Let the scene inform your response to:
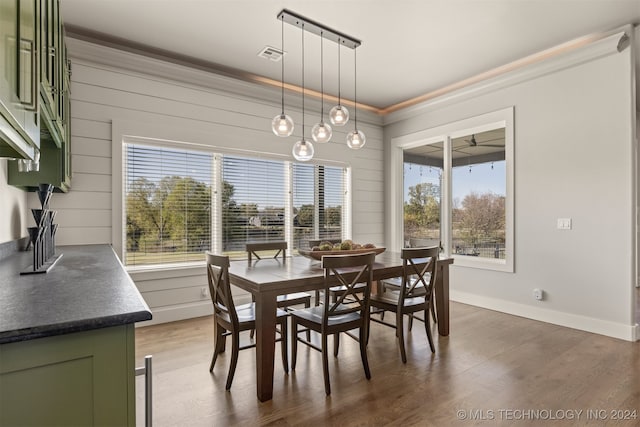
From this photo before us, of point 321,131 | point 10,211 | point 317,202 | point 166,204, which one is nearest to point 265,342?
point 321,131

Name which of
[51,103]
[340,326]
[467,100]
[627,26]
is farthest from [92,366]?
[467,100]

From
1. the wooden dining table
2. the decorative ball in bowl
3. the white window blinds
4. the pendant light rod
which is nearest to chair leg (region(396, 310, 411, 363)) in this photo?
the wooden dining table

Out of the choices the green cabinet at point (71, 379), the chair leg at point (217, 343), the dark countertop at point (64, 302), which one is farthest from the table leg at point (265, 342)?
the green cabinet at point (71, 379)

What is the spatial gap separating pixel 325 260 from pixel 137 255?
247 cm

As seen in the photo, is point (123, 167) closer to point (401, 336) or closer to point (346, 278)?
point (346, 278)

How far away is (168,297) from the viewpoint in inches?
154

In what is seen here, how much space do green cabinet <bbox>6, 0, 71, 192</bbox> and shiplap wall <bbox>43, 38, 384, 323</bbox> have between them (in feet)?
1.10

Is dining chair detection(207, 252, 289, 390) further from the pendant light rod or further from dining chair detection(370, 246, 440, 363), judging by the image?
the pendant light rod

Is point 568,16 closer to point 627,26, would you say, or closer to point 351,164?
point 627,26

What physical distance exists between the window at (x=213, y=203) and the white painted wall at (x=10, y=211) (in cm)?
91

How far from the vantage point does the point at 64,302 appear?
116cm

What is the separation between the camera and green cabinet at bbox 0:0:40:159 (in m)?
0.91

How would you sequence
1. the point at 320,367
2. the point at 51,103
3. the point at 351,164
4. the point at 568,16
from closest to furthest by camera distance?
1. the point at 51,103
2. the point at 320,367
3. the point at 568,16
4. the point at 351,164

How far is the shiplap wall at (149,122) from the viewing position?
135 inches
